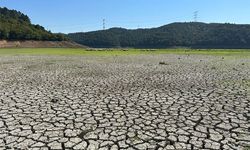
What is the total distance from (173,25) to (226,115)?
175 m

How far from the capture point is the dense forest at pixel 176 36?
138m

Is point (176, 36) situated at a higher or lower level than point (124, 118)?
higher

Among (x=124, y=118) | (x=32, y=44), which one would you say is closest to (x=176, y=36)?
(x=32, y=44)

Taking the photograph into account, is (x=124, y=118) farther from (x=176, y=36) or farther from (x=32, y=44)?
(x=176, y=36)

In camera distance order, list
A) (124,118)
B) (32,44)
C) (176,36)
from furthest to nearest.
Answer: (176,36) < (32,44) < (124,118)

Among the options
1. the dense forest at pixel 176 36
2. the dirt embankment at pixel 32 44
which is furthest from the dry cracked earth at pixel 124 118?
the dense forest at pixel 176 36

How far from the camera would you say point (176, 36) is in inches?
6137

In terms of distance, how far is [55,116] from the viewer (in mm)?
7078

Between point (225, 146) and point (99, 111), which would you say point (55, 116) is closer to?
point (99, 111)

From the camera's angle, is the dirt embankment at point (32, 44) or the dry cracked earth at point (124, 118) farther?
the dirt embankment at point (32, 44)

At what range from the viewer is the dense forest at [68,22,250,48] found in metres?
138

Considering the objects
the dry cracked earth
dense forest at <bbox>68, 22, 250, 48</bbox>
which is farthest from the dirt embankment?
the dry cracked earth

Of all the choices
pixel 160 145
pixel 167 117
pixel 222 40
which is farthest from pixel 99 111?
pixel 222 40

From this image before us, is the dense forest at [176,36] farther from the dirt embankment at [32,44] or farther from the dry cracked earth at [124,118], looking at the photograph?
the dry cracked earth at [124,118]
